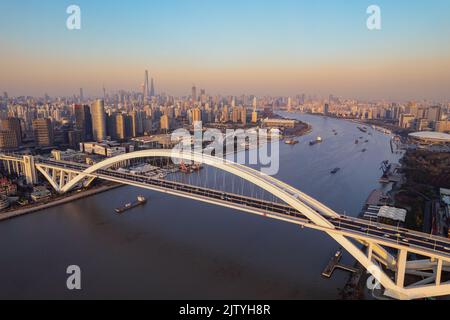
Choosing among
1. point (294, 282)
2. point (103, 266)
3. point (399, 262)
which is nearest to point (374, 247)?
point (399, 262)

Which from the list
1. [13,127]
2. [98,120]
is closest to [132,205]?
[13,127]

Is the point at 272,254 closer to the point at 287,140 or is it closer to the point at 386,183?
the point at 386,183

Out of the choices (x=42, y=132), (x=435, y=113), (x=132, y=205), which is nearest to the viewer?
(x=132, y=205)

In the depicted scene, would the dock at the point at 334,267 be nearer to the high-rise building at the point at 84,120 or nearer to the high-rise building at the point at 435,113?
the high-rise building at the point at 84,120

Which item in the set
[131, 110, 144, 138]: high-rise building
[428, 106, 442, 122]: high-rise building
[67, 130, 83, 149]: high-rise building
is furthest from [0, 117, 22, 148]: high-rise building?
[428, 106, 442, 122]: high-rise building

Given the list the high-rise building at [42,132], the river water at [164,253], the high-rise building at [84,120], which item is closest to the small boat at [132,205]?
the river water at [164,253]

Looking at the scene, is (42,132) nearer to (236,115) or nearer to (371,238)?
(371,238)
